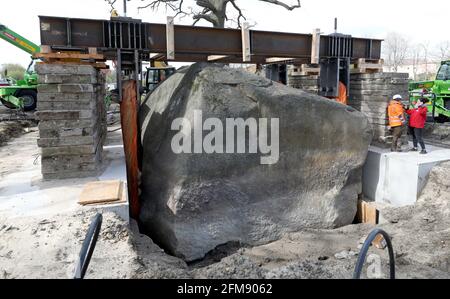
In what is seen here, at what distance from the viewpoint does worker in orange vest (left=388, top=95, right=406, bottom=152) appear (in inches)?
324

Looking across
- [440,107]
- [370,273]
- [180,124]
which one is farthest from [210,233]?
[440,107]

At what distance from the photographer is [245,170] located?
260 inches

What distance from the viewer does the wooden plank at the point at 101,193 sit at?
5.23 meters

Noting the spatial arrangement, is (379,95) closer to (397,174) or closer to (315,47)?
(315,47)

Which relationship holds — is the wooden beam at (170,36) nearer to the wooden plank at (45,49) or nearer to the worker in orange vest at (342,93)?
the wooden plank at (45,49)

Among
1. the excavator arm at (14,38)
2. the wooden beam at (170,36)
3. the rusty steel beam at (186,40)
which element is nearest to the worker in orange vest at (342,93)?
the rusty steel beam at (186,40)

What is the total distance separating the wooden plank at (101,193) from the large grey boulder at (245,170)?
0.92 metres

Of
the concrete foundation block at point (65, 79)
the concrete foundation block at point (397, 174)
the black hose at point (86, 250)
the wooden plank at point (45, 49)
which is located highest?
the wooden plank at point (45, 49)

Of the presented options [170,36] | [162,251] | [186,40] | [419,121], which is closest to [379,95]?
[419,121]

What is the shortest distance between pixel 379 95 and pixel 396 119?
947 mm

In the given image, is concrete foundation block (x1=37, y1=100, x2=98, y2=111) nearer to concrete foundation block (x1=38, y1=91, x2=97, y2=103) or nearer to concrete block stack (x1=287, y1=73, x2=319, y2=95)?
concrete foundation block (x1=38, y1=91, x2=97, y2=103)

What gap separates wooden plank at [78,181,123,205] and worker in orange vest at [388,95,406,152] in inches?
241

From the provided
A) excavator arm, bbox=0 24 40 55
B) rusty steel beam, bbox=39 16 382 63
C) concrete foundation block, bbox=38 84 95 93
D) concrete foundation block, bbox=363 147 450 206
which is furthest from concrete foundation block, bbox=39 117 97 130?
excavator arm, bbox=0 24 40 55
